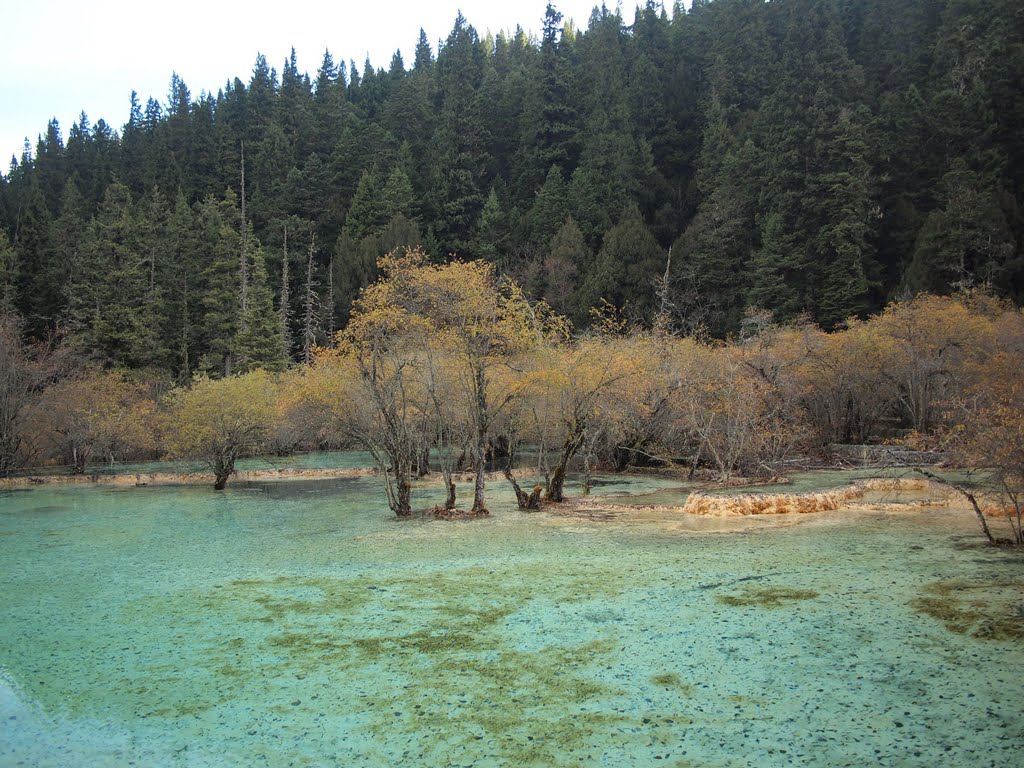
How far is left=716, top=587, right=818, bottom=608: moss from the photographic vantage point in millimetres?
10680

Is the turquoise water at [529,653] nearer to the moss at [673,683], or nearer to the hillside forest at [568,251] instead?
the moss at [673,683]

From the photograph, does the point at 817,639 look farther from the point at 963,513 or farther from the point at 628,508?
the point at 628,508

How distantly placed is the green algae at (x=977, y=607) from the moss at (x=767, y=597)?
1.53 metres

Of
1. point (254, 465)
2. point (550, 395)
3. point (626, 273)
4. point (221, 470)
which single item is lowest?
point (254, 465)

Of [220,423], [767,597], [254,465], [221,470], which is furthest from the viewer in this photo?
[254,465]

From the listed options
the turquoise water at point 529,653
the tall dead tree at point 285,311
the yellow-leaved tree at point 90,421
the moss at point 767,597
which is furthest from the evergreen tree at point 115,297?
the moss at point 767,597

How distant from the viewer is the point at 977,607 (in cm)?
971

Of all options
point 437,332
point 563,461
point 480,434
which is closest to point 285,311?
point 437,332

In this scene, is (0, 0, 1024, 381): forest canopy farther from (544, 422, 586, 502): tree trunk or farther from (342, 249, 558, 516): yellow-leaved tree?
(342, 249, 558, 516): yellow-leaved tree

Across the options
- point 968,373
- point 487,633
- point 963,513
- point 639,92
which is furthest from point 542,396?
point 639,92

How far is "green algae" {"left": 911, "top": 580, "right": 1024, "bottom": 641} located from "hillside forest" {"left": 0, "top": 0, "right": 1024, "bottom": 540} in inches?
162

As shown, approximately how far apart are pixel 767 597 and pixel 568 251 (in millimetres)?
48633

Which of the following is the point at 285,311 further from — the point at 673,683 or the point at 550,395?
the point at 673,683

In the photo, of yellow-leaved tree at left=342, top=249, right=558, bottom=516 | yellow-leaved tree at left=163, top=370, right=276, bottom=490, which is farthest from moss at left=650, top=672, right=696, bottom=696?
yellow-leaved tree at left=163, top=370, right=276, bottom=490
